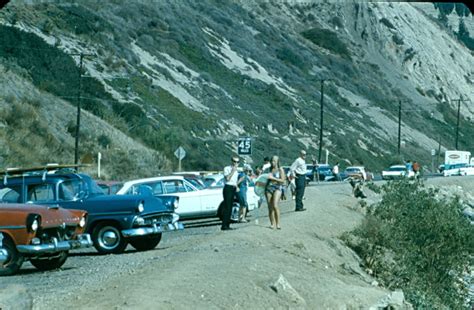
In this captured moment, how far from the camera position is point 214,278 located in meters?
15.5

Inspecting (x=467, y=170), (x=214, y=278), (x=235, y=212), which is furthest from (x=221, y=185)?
(x=467, y=170)

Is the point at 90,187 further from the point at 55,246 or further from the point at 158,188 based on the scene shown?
the point at 158,188

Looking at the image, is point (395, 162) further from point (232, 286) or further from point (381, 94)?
point (232, 286)

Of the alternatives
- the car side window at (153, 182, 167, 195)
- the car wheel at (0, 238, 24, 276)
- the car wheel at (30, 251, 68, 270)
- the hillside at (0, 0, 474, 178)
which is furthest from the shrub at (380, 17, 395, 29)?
the car wheel at (0, 238, 24, 276)

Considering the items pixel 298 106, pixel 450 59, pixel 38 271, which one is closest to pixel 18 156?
pixel 38 271

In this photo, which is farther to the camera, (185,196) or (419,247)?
(419,247)

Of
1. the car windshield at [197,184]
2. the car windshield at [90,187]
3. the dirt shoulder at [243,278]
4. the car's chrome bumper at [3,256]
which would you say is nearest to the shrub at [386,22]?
the car windshield at [197,184]

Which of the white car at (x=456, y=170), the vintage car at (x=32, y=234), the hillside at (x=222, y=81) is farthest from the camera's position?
the white car at (x=456, y=170)

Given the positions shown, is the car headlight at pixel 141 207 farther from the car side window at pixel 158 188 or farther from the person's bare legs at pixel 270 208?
the car side window at pixel 158 188

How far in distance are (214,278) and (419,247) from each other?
1821 centimetres

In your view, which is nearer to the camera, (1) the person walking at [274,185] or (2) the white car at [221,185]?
(1) the person walking at [274,185]

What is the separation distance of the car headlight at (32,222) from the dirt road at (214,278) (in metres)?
0.87

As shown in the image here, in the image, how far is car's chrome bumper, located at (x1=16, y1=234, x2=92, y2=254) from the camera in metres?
17.2

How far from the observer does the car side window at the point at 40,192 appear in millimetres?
19891
